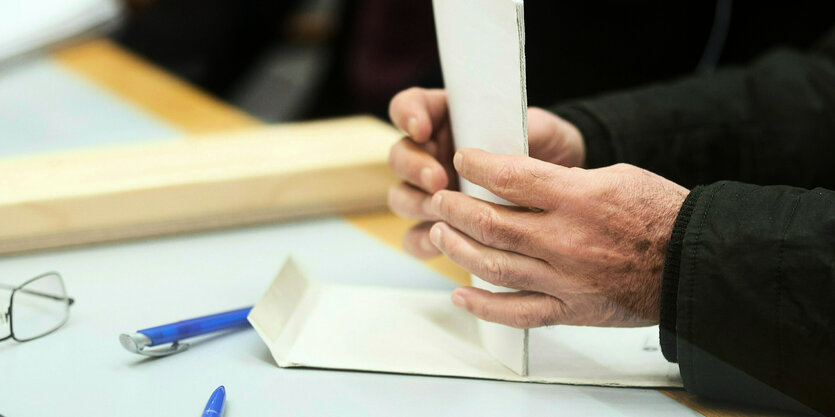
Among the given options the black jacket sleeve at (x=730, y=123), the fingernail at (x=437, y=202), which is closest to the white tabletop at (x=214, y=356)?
the fingernail at (x=437, y=202)

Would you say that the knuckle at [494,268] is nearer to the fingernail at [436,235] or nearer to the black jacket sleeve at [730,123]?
the fingernail at [436,235]

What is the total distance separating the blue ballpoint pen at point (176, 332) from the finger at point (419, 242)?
0.54 ft

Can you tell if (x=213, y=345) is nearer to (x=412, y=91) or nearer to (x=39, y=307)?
(x=39, y=307)

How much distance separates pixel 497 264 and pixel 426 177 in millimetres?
158

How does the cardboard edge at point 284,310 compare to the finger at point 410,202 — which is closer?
the cardboard edge at point 284,310

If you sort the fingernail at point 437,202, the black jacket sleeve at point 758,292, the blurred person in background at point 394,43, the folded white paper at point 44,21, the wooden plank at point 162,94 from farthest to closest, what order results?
the folded white paper at point 44,21 → the blurred person in background at point 394,43 → the wooden plank at point 162,94 → the fingernail at point 437,202 → the black jacket sleeve at point 758,292

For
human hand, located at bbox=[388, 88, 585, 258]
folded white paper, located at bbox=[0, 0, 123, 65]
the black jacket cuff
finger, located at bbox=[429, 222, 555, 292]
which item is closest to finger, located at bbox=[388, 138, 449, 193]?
human hand, located at bbox=[388, 88, 585, 258]

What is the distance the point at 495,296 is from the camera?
0.57 m

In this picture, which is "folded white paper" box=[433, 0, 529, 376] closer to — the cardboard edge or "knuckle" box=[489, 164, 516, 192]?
"knuckle" box=[489, 164, 516, 192]

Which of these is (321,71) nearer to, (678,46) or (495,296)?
(678,46)

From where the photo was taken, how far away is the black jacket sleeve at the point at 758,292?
1.61 feet

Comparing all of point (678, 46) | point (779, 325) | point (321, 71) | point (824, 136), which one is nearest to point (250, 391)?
point (779, 325)

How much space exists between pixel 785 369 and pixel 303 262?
42cm

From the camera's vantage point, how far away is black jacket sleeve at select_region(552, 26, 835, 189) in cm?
78
